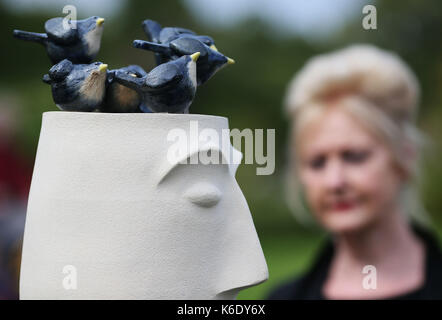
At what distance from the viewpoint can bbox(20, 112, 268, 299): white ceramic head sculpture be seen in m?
1.17

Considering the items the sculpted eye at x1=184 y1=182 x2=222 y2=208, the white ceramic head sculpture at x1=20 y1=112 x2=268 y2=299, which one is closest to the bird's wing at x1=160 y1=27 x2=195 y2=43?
the white ceramic head sculpture at x1=20 y1=112 x2=268 y2=299

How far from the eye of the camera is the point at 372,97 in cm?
265

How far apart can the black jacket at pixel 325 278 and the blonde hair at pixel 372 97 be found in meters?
0.23

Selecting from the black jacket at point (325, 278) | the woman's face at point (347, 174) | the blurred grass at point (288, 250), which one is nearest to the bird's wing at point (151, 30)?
the woman's face at point (347, 174)

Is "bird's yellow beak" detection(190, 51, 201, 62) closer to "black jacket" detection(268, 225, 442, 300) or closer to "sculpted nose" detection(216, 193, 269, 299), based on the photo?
"sculpted nose" detection(216, 193, 269, 299)

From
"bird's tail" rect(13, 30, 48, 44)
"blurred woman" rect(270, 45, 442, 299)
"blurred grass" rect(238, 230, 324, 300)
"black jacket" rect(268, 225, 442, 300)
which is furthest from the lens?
"blurred grass" rect(238, 230, 324, 300)

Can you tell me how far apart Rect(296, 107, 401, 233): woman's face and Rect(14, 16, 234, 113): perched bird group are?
4.46 feet

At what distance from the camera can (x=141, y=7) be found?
947 centimetres

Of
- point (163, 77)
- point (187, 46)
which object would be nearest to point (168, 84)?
point (163, 77)

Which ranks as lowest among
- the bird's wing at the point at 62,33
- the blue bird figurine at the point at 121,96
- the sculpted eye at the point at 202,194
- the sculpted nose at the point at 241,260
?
the sculpted nose at the point at 241,260

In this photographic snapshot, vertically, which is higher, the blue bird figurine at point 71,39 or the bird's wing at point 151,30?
the bird's wing at point 151,30

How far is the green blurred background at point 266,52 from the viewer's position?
28.5 ft

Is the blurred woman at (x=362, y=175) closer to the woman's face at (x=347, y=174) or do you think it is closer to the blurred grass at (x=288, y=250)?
the woman's face at (x=347, y=174)
